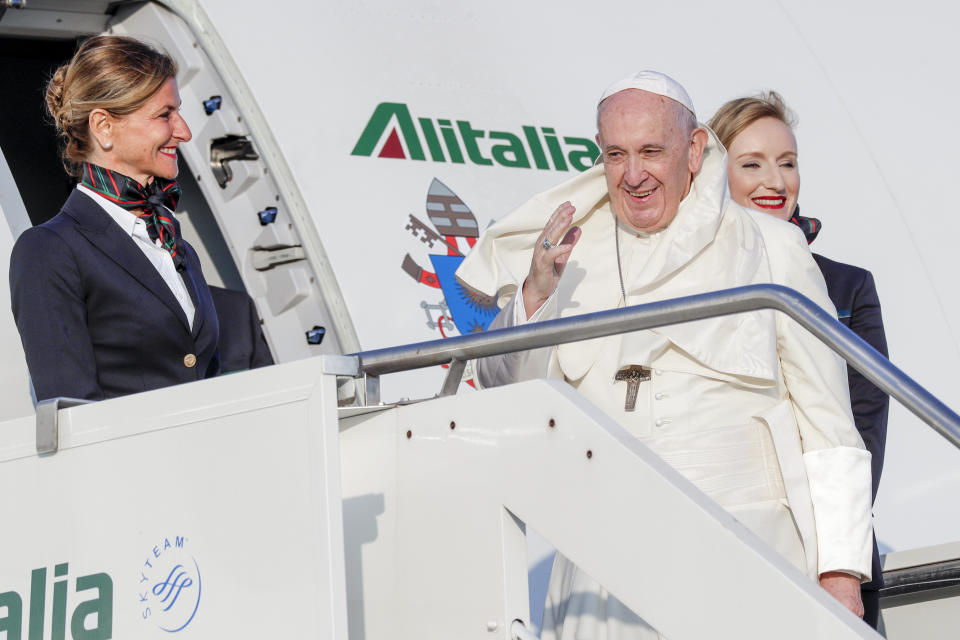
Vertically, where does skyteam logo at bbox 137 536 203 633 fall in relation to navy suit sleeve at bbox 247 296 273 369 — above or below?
below

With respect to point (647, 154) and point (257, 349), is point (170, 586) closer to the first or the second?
point (257, 349)

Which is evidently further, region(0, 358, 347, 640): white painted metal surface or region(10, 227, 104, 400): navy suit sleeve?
region(10, 227, 104, 400): navy suit sleeve

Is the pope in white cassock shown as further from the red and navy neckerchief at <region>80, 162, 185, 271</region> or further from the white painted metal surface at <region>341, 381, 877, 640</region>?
the red and navy neckerchief at <region>80, 162, 185, 271</region>

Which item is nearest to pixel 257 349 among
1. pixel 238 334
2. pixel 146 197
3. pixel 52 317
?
pixel 238 334

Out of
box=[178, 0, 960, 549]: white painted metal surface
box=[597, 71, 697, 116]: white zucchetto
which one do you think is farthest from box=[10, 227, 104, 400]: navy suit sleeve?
box=[178, 0, 960, 549]: white painted metal surface

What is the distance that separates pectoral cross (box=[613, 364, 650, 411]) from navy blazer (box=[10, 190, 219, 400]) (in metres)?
0.95

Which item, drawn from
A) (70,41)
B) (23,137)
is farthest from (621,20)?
(23,137)

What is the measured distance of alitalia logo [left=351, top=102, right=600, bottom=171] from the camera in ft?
15.7

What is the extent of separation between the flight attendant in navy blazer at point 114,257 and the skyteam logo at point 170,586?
1.54 ft

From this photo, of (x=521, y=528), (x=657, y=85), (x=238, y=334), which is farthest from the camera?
(x=238, y=334)

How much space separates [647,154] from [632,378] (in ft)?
1.53

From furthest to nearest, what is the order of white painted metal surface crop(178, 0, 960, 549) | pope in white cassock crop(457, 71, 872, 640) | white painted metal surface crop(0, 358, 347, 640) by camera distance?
white painted metal surface crop(178, 0, 960, 549) → pope in white cassock crop(457, 71, 872, 640) → white painted metal surface crop(0, 358, 347, 640)

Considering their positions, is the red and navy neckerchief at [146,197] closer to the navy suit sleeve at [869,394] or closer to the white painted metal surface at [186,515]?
the white painted metal surface at [186,515]

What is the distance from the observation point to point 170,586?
2607 millimetres
